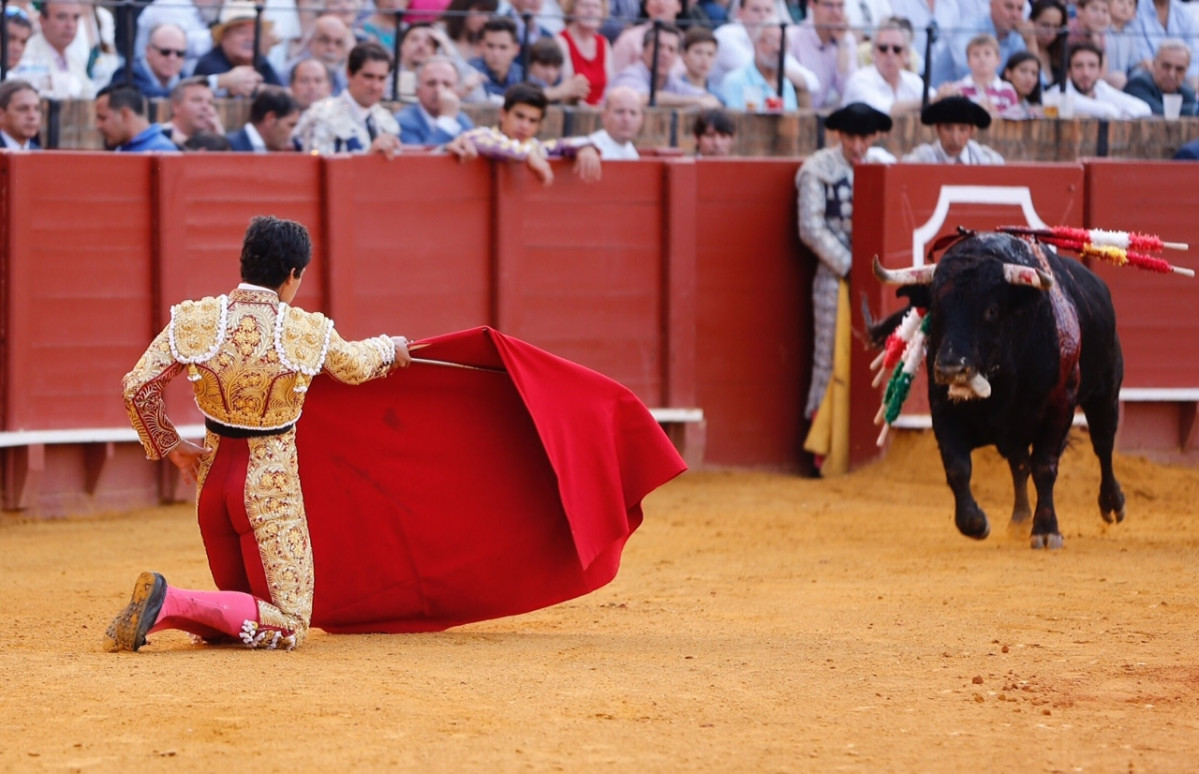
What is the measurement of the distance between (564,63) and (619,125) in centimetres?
136

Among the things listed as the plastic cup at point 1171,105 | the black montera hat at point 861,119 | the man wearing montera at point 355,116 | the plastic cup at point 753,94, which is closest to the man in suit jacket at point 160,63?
the man wearing montera at point 355,116

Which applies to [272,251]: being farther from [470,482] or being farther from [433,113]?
[433,113]

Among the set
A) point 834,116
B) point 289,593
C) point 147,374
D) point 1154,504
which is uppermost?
point 834,116

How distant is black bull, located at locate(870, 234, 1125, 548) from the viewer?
688cm

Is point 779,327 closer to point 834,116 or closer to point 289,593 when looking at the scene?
point 834,116

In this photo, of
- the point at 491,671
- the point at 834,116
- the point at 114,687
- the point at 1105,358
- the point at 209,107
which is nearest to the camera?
the point at 114,687

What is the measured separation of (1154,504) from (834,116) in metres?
2.46

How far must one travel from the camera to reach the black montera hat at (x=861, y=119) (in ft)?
31.2

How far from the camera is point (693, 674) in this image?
15.4 ft

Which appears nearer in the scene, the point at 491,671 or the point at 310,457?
the point at 491,671

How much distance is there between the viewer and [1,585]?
660cm

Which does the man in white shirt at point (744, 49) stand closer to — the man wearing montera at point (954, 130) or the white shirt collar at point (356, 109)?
the man wearing montera at point (954, 130)

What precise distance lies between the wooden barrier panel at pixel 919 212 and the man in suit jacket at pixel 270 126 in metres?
2.84

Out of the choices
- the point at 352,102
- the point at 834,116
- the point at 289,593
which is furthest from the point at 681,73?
the point at 289,593
